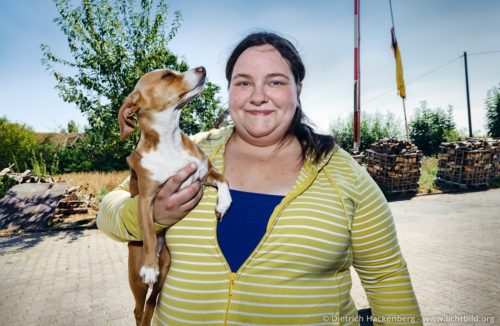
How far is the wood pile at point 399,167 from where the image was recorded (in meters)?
12.9

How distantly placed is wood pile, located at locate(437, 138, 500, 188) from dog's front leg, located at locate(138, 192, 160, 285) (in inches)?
623

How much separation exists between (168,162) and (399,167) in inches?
522

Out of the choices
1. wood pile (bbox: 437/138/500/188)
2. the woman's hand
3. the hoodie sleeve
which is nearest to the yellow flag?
wood pile (bbox: 437/138/500/188)

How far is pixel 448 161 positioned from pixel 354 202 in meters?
15.8

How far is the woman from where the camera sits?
4.67 feet

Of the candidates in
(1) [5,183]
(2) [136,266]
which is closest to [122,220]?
(2) [136,266]

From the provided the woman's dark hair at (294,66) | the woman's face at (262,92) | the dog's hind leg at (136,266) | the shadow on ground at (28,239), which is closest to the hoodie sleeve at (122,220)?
the dog's hind leg at (136,266)

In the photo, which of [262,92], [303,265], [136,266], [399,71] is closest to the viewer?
[303,265]

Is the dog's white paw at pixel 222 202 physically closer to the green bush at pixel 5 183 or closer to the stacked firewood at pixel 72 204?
the stacked firewood at pixel 72 204

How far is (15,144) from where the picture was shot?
24.5 meters

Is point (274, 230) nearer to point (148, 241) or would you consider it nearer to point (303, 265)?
point (303, 265)

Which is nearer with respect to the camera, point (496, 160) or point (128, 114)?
point (128, 114)

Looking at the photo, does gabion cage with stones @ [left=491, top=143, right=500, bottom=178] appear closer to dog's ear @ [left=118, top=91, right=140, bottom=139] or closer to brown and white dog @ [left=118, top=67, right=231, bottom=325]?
brown and white dog @ [left=118, top=67, right=231, bottom=325]

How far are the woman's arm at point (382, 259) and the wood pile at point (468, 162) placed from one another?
49.4 feet
